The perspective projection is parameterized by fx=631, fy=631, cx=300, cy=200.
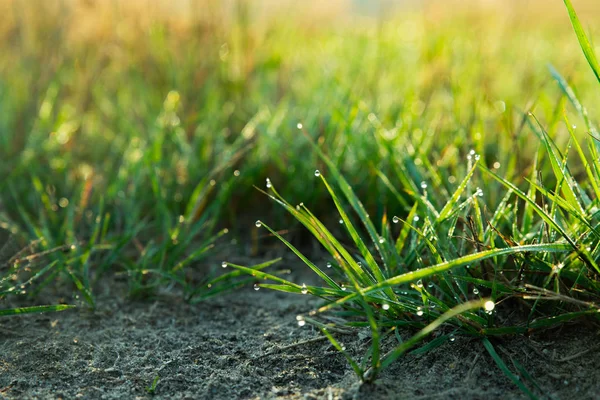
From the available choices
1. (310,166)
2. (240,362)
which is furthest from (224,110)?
(240,362)

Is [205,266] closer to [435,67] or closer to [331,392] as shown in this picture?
[331,392]

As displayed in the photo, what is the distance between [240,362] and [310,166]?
74 cm

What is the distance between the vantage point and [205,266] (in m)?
1.65

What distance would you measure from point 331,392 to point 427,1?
8.90 ft

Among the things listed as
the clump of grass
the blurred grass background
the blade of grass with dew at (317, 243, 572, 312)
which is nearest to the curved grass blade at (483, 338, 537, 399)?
the clump of grass

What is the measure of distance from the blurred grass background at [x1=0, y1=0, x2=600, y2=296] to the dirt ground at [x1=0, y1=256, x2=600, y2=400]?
29cm

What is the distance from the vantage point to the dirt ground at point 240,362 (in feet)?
3.40

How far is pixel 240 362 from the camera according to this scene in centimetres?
117

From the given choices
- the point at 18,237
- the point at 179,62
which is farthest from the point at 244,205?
the point at 179,62

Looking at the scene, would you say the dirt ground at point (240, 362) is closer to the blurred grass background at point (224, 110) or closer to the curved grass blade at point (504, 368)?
the curved grass blade at point (504, 368)

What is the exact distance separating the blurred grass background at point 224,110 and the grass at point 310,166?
11 mm

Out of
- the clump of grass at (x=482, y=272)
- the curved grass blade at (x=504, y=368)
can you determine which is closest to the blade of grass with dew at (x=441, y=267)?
the clump of grass at (x=482, y=272)

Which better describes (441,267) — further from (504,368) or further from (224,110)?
(224,110)

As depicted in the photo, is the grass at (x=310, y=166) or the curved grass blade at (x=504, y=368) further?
the grass at (x=310, y=166)
